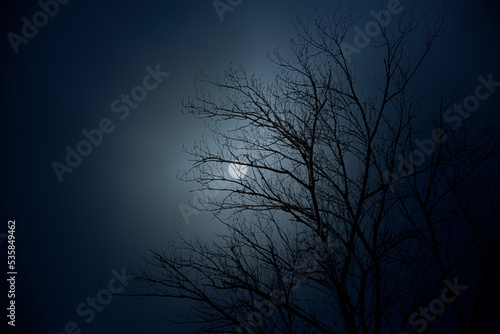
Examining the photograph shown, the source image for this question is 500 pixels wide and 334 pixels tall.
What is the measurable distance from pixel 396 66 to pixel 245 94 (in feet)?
8.61

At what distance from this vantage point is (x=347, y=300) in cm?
432

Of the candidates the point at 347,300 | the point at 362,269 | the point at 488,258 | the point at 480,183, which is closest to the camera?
the point at 347,300

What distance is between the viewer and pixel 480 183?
644 cm

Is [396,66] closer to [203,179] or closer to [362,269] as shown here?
[362,269]

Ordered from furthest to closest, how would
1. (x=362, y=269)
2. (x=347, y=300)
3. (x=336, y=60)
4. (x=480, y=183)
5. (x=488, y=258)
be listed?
(x=480, y=183) < (x=488, y=258) < (x=336, y=60) < (x=362, y=269) < (x=347, y=300)

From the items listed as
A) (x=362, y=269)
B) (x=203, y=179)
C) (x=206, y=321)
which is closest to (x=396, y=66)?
(x=362, y=269)

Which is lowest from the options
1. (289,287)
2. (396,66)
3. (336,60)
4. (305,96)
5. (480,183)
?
(480,183)

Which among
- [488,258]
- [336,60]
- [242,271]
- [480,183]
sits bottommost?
[488,258]

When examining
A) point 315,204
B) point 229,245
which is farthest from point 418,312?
point 229,245

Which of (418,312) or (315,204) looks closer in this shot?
(315,204)

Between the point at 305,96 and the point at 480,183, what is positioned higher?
the point at 305,96

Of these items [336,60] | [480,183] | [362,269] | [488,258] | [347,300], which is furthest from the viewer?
[480,183]

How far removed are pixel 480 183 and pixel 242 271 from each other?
18.7 ft

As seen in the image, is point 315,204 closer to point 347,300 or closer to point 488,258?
point 347,300
